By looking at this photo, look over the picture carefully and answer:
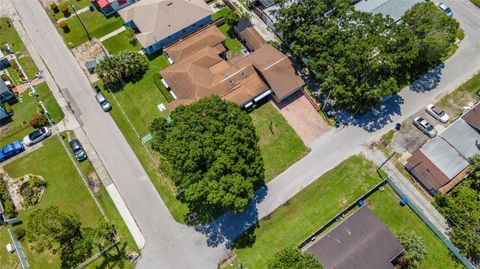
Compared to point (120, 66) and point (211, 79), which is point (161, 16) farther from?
point (211, 79)

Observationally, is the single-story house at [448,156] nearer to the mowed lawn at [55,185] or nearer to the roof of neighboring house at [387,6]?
the roof of neighboring house at [387,6]

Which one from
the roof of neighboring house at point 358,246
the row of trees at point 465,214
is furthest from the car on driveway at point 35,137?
the row of trees at point 465,214

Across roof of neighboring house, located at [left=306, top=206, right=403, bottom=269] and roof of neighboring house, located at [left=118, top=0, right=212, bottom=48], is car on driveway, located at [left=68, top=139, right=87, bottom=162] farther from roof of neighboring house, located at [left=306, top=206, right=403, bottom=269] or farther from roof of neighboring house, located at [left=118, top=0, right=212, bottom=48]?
roof of neighboring house, located at [left=306, top=206, right=403, bottom=269]

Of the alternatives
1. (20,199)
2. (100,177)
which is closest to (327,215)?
(100,177)

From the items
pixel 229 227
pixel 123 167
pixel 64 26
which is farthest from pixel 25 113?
pixel 229 227

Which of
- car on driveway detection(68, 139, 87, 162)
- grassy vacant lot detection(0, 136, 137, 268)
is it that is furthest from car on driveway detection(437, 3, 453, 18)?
car on driveway detection(68, 139, 87, 162)

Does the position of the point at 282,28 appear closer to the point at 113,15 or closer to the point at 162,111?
the point at 162,111
